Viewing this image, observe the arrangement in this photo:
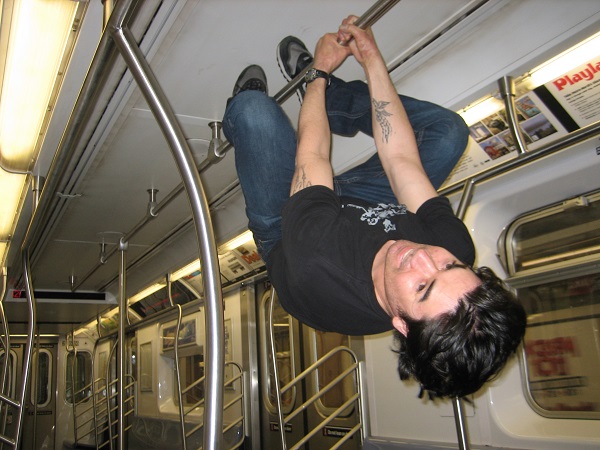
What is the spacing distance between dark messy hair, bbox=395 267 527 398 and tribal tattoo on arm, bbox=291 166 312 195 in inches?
20.2

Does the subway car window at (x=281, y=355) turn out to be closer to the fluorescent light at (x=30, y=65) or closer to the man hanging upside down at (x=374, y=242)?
the fluorescent light at (x=30, y=65)

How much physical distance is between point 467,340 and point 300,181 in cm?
69

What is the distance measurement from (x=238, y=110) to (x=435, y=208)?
699 millimetres

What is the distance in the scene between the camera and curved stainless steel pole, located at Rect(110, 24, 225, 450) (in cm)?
102

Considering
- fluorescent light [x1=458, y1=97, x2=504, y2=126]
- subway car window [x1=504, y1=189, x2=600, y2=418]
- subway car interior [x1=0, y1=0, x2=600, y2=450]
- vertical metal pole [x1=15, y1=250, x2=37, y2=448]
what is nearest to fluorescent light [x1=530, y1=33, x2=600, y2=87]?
subway car interior [x1=0, y1=0, x2=600, y2=450]

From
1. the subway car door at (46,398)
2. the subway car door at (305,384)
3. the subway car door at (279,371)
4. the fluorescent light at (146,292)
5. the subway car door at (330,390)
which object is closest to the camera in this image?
the subway car door at (330,390)

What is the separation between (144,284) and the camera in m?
7.39

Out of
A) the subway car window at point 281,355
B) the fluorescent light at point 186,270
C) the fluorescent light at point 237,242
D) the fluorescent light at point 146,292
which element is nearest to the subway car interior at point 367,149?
the fluorescent light at point 237,242

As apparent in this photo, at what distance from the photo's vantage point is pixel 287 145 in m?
1.77

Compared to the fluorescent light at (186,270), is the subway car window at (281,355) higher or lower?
lower

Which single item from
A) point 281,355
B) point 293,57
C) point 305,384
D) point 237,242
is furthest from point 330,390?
point 293,57

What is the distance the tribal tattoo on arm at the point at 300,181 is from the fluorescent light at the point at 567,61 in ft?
4.37

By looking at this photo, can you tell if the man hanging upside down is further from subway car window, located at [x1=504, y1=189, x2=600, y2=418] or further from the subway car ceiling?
subway car window, located at [x1=504, y1=189, x2=600, y2=418]

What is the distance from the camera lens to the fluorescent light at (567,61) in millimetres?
2197
